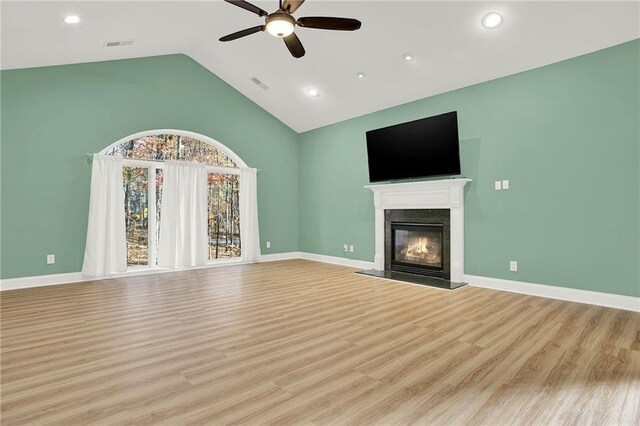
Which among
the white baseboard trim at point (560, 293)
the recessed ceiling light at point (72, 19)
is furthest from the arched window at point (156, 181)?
the white baseboard trim at point (560, 293)

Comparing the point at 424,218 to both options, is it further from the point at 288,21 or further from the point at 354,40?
the point at 288,21

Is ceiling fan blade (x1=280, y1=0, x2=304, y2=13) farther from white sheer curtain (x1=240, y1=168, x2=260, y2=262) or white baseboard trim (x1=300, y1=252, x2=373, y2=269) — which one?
white baseboard trim (x1=300, y1=252, x2=373, y2=269)

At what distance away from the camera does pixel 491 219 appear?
4.61 metres

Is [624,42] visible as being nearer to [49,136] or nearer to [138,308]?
[138,308]

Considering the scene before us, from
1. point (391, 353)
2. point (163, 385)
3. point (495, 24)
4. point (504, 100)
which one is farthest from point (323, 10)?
point (163, 385)

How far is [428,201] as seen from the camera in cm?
520

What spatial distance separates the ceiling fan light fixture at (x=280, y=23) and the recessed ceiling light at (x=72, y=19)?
2.45 m

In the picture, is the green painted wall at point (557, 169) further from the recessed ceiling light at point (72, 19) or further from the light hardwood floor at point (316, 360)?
the recessed ceiling light at point (72, 19)

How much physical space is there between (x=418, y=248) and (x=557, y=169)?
2.21 metres

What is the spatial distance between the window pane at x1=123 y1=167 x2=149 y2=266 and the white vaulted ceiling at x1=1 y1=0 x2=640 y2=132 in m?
1.85

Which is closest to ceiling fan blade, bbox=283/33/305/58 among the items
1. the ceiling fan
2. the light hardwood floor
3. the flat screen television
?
the ceiling fan

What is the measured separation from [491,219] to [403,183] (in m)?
1.45

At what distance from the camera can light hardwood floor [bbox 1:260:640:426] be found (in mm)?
1711

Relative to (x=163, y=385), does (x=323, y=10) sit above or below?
above
